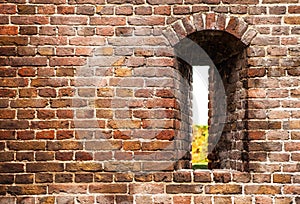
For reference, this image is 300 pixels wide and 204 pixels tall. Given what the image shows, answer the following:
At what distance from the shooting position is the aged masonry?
3.45m

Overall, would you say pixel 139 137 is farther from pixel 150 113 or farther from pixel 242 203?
pixel 242 203

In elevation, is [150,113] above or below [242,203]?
above

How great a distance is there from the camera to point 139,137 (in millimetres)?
3469

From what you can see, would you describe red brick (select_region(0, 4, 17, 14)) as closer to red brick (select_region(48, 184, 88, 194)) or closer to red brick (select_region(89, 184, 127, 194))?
red brick (select_region(48, 184, 88, 194))

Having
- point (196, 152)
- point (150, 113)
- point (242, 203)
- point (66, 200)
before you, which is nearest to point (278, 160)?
point (242, 203)

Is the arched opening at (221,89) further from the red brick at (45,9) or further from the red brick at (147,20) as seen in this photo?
the red brick at (45,9)

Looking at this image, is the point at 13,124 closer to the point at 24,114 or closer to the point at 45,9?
the point at 24,114

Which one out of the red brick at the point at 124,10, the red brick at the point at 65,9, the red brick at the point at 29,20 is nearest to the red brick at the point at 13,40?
the red brick at the point at 29,20

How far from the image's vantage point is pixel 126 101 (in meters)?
3.48

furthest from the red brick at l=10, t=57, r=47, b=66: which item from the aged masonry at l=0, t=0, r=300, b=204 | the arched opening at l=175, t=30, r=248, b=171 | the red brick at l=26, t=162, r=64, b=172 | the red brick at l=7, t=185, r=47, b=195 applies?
the arched opening at l=175, t=30, r=248, b=171

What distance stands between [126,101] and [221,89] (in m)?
1.15

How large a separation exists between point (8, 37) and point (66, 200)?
1395mm

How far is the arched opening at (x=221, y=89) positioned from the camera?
362 centimetres

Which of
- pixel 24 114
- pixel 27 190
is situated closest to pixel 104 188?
pixel 27 190
